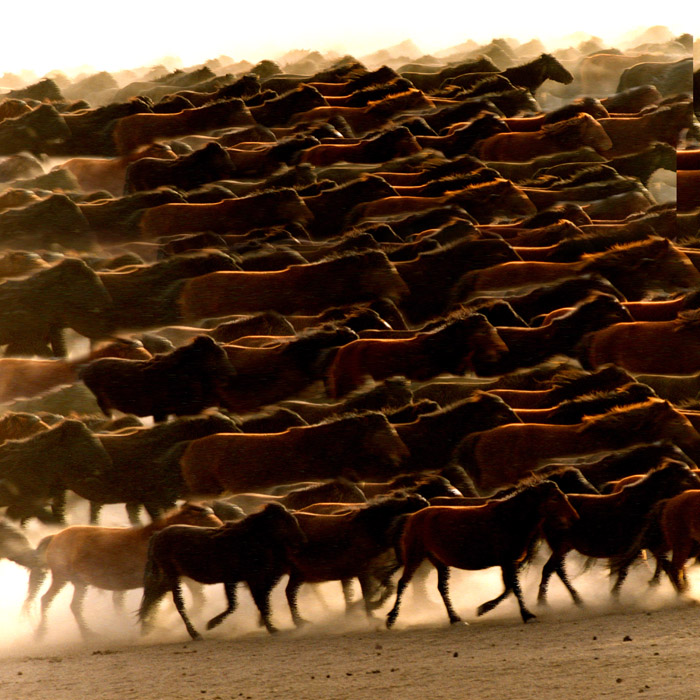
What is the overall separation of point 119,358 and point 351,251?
4.08 feet

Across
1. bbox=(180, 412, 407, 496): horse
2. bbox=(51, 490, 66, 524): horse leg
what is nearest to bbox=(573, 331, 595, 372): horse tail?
bbox=(180, 412, 407, 496): horse

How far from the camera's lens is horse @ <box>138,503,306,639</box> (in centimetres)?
561

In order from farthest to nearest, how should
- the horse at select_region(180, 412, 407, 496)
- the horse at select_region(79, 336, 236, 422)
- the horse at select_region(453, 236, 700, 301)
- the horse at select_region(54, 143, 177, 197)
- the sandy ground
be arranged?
1. the horse at select_region(54, 143, 177, 197)
2. the horse at select_region(453, 236, 700, 301)
3. the horse at select_region(79, 336, 236, 422)
4. the horse at select_region(180, 412, 407, 496)
5. the sandy ground

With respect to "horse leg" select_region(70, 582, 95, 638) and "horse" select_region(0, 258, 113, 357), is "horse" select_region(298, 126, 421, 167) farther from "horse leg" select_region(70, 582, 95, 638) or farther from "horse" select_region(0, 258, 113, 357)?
"horse leg" select_region(70, 582, 95, 638)

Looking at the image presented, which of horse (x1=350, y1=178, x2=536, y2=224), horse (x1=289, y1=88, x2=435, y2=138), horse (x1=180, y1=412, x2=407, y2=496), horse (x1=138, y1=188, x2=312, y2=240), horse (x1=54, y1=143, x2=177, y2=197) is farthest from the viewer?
horse (x1=289, y1=88, x2=435, y2=138)

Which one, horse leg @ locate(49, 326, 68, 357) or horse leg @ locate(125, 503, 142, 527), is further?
horse leg @ locate(49, 326, 68, 357)

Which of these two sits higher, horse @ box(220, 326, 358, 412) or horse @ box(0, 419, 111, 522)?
horse @ box(220, 326, 358, 412)

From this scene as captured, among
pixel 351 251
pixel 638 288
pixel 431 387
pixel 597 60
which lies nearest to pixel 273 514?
pixel 431 387

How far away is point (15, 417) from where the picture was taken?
5926mm

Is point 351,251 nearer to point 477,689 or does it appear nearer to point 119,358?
point 119,358

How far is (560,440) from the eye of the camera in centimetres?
596

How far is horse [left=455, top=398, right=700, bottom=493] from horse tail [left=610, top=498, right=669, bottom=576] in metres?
0.37

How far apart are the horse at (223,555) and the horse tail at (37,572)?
46cm

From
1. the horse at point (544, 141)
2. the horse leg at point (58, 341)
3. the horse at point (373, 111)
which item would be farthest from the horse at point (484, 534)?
the horse at point (373, 111)
